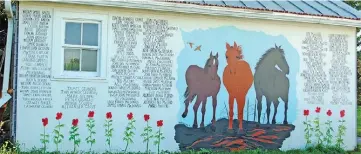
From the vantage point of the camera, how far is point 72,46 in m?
8.70

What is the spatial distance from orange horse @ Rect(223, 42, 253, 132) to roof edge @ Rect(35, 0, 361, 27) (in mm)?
815

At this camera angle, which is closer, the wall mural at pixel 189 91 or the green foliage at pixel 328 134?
the wall mural at pixel 189 91

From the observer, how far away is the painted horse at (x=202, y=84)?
948cm

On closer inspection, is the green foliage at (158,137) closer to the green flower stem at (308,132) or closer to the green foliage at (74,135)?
the green foliage at (74,135)

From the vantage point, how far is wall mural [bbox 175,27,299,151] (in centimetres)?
952

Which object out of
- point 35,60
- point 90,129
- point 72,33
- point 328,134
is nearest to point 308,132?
point 328,134

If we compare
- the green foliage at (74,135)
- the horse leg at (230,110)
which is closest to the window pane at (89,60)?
the green foliage at (74,135)

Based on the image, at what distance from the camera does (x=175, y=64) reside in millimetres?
9414

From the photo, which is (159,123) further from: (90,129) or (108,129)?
(90,129)

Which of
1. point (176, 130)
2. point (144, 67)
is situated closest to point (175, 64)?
point (144, 67)

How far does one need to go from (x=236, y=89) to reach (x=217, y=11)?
1936 millimetres

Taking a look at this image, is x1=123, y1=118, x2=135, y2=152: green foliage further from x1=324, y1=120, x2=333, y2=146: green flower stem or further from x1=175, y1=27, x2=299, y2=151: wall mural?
x1=324, y1=120, x2=333, y2=146: green flower stem

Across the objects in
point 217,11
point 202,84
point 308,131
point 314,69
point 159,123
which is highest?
point 217,11

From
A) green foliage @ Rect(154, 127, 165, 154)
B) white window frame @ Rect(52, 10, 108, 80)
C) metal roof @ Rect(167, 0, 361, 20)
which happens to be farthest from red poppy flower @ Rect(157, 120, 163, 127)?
metal roof @ Rect(167, 0, 361, 20)
